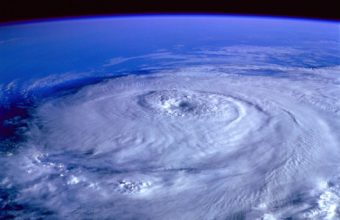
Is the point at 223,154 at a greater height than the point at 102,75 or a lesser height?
lesser

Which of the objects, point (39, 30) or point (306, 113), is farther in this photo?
point (39, 30)

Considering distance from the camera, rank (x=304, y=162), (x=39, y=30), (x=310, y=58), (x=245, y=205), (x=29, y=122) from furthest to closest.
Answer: (x=39, y=30) < (x=310, y=58) < (x=29, y=122) < (x=304, y=162) < (x=245, y=205)

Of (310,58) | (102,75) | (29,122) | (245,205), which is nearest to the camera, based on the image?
(245,205)

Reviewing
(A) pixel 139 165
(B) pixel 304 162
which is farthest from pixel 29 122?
(B) pixel 304 162

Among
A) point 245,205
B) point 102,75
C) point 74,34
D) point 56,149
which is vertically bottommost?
point 245,205

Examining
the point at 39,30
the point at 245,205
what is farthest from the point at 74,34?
the point at 245,205

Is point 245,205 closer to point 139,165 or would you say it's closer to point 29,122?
point 139,165
